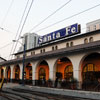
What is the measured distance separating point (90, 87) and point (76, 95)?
291 centimetres

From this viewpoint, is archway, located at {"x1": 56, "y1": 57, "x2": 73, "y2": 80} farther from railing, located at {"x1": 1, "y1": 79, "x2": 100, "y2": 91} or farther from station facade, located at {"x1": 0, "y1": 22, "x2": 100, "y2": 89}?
railing, located at {"x1": 1, "y1": 79, "x2": 100, "y2": 91}

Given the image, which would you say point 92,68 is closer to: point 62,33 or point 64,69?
point 64,69

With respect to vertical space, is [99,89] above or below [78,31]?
below

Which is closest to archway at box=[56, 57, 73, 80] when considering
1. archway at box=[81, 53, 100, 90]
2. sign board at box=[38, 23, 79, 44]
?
archway at box=[81, 53, 100, 90]

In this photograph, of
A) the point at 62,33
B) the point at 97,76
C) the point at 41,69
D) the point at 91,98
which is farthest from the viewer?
the point at 41,69

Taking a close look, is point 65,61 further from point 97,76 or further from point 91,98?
point 91,98

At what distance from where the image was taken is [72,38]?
93.5 feet

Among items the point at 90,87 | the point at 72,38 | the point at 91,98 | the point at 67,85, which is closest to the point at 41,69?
the point at 72,38

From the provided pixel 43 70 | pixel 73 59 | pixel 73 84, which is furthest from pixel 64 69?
pixel 73 84

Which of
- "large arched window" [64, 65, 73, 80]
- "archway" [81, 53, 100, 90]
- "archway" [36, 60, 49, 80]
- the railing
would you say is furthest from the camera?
"archway" [36, 60, 49, 80]

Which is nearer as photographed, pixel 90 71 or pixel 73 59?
pixel 73 59

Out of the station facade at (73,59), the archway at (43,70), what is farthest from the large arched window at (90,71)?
the archway at (43,70)

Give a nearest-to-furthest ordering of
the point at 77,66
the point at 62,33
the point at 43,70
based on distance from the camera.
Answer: the point at 77,66, the point at 62,33, the point at 43,70

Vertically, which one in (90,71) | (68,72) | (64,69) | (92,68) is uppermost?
(92,68)
